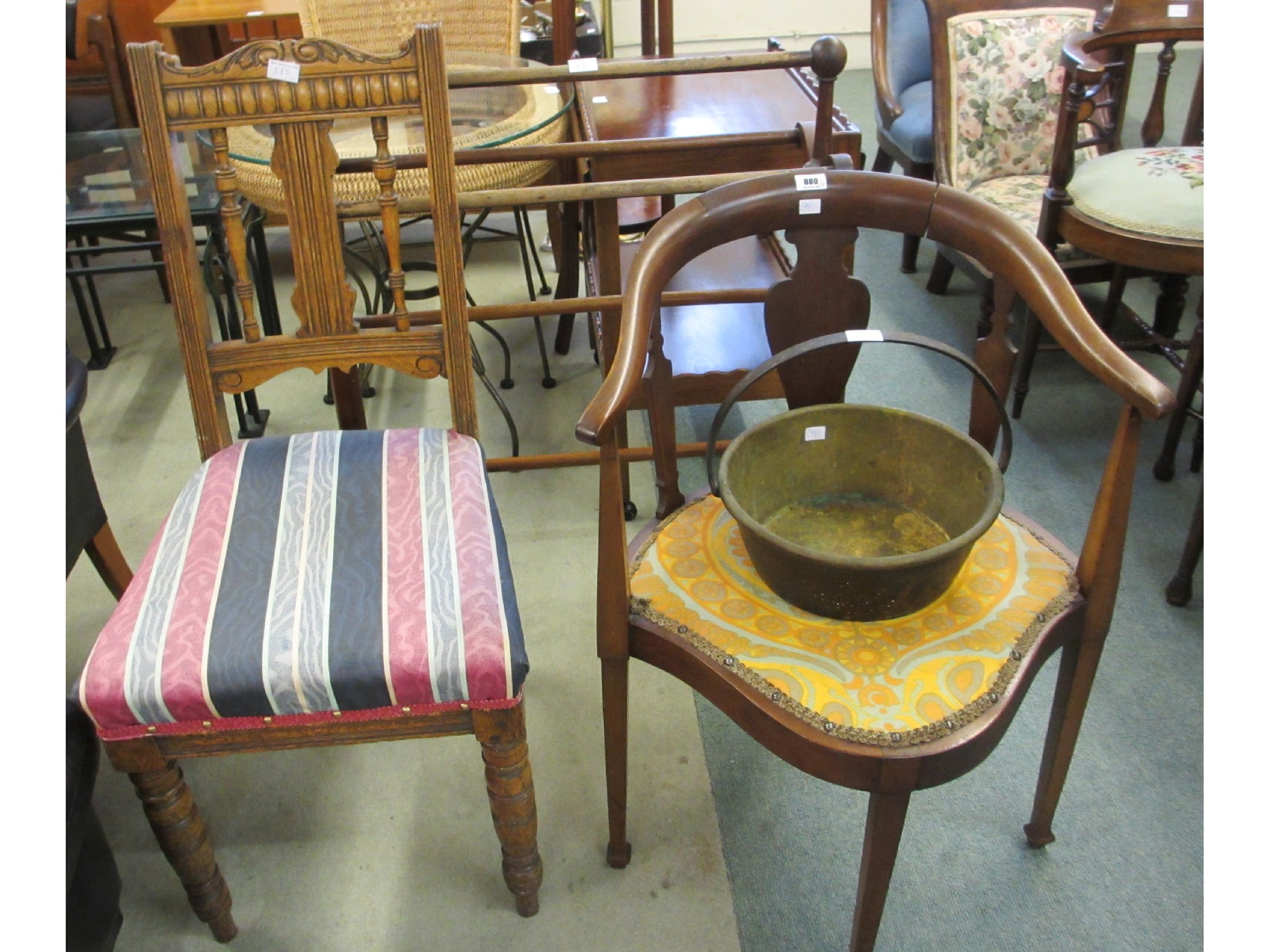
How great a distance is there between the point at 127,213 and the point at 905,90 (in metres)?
2.25

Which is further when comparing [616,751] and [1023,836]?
[1023,836]

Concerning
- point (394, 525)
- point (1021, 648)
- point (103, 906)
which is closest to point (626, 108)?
point (394, 525)

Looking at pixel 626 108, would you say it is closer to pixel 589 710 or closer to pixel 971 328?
pixel 971 328

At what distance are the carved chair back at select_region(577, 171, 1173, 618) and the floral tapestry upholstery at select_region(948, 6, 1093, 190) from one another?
1.40 metres

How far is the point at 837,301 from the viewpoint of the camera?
1.31m

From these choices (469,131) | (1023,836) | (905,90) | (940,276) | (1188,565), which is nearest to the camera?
(1023,836)

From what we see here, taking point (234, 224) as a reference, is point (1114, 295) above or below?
below

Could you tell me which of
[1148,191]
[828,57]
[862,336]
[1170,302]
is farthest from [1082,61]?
[862,336]

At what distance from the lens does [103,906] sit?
4.07ft

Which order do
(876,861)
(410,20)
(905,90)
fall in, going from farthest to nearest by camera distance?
(905,90) → (410,20) → (876,861)

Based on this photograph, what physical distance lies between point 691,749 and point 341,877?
1.80 feet

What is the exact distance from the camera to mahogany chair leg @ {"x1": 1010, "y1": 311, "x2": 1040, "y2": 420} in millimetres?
2223

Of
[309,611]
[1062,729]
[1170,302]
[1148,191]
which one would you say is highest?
[1148,191]

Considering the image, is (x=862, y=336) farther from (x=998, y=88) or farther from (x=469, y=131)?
(x=998, y=88)
